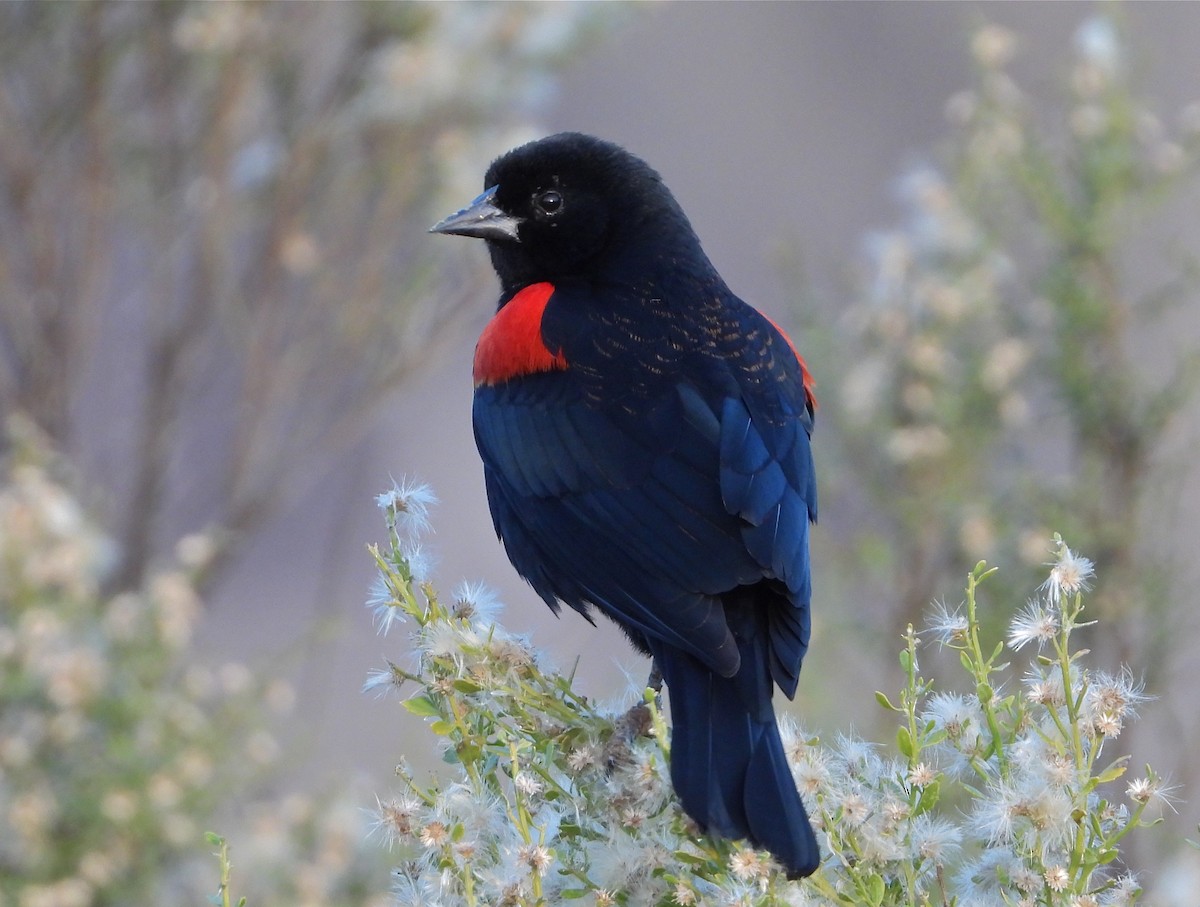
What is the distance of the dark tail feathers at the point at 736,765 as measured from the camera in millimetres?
1386

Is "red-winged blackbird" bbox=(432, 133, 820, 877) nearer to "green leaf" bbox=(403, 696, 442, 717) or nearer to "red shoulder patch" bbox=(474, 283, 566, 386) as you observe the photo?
"red shoulder patch" bbox=(474, 283, 566, 386)

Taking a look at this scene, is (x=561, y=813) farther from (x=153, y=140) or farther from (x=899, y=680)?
(x=153, y=140)

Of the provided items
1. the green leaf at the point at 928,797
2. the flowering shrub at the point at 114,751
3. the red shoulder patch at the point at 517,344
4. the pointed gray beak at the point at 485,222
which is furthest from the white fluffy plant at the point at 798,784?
the flowering shrub at the point at 114,751

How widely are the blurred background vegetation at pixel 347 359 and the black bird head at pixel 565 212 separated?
903mm

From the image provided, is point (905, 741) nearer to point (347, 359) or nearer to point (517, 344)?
point (517, 344)

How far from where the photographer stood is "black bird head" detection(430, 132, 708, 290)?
2734 millimetres

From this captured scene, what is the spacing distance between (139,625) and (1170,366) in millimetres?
3125

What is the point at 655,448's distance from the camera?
7.00ft

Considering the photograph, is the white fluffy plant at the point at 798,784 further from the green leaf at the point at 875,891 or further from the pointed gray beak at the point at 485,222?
the pointed gray beak at the point at 485,222

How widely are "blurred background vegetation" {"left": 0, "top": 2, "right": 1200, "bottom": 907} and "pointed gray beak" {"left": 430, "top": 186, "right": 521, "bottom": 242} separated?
3.10 feet

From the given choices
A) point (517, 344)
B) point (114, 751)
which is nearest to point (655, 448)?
point (517, 344)

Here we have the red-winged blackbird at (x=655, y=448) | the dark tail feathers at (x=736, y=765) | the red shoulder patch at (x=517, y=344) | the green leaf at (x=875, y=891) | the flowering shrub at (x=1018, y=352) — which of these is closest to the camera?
the green leaf at (x=875, y=891)

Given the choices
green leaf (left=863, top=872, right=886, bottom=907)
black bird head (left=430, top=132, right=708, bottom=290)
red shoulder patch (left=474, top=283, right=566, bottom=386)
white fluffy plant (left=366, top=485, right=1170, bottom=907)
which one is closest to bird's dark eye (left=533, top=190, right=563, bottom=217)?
black bird head (left=430, top=132, right=708, bottom=290)

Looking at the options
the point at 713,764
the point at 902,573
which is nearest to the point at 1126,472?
the point at 902,573
